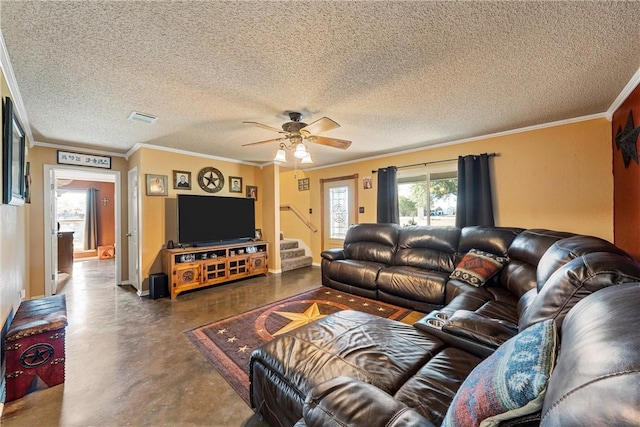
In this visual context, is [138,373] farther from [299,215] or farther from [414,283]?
[299,215]

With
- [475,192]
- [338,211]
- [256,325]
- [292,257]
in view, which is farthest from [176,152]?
[475,192]

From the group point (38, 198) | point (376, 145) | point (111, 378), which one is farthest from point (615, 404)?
point (38, 198)

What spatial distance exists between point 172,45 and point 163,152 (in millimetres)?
2975

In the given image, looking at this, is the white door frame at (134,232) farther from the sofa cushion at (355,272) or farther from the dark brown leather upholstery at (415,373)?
the dark brown leather upholstery at (415,373)

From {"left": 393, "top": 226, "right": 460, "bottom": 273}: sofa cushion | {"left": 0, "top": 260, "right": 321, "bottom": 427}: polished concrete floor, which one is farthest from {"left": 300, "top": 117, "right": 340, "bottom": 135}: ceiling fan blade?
{"left": 0, "top": 260, "right": 321, "bottom": 427}: polished concrete floor

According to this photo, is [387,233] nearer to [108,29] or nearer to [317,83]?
[317,83]

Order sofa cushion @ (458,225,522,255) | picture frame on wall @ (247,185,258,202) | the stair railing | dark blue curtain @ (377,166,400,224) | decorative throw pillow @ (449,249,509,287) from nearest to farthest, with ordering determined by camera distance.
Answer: decorative throw pillow @ (449,249,509,287), sofa cushion @ (458,225,522,255), dark blue curtain @ (377,166,400,224), picture frame on wall @ (247,185,258,202), the stair railing

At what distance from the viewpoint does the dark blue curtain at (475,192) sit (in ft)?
12.2

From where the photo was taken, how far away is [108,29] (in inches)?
58.6

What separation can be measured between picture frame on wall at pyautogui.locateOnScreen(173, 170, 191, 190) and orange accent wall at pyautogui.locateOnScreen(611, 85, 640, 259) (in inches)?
217

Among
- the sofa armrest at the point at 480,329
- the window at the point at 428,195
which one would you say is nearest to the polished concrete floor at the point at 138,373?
the sofa armrest at the point at 480,329

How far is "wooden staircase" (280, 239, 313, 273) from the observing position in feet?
17.7

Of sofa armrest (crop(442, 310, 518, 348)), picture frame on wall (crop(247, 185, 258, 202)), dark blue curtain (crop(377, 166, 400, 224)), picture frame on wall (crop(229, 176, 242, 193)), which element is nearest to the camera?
sofa armrest (crop(442, 310, 518, 348))

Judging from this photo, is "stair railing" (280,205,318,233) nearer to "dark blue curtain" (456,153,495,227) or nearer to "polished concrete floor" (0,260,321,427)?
"polished concrete floor" (0,260,321,427)
